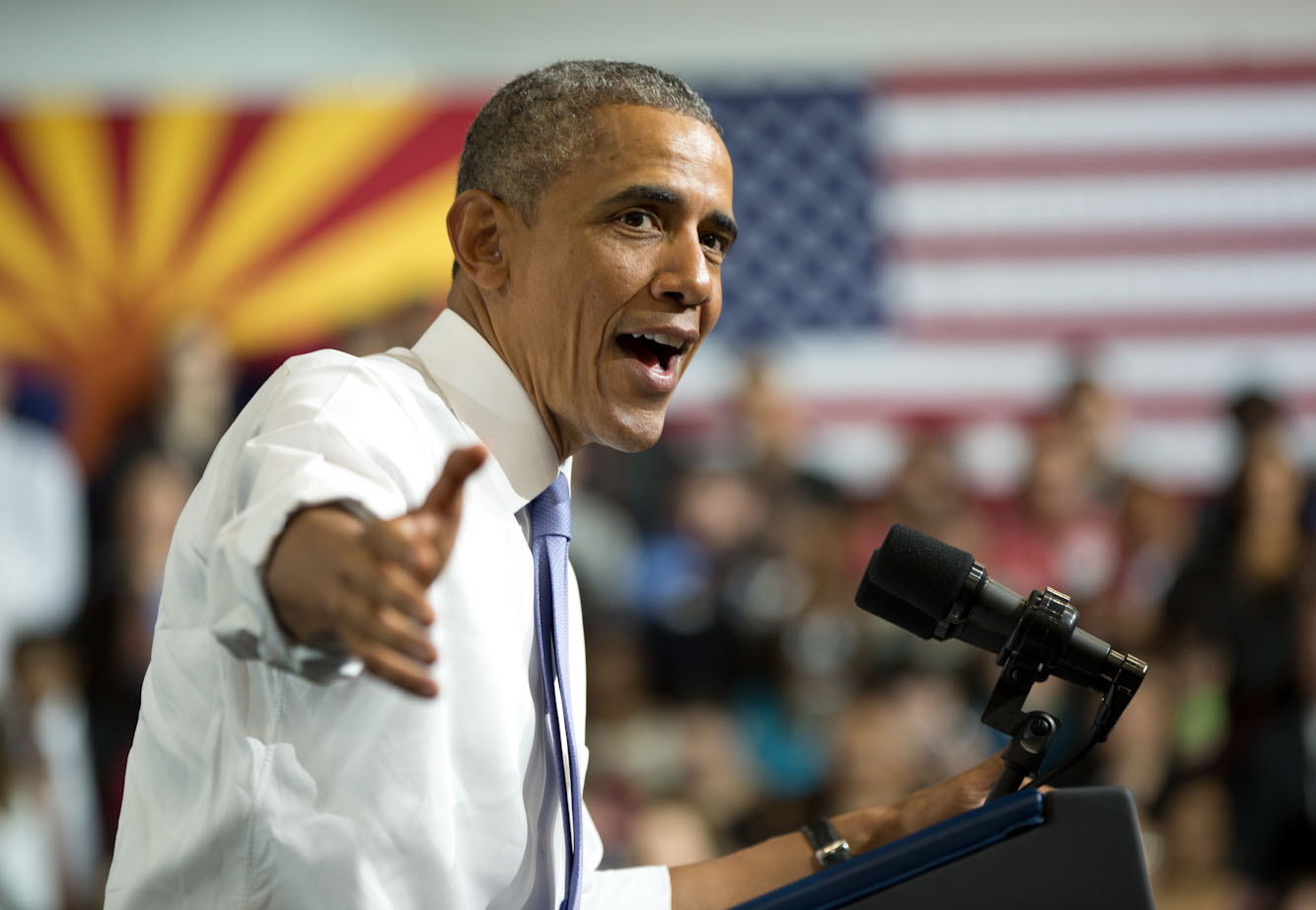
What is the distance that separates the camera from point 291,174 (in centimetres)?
668

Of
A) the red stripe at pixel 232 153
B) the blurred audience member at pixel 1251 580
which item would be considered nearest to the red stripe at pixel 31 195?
the red stripe at pixel 232 153

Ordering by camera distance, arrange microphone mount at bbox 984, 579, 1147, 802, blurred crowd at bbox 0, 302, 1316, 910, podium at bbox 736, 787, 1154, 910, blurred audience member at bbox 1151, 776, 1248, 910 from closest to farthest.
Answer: podium at bbox 736, 787, 1154, 910 < microphone mount at bbox 984, 579, 1147, 802 < blurred audience member at bbox 1151, 776, 1248, 910 < blurred crowd at bbox 0, 302, 1316, 910

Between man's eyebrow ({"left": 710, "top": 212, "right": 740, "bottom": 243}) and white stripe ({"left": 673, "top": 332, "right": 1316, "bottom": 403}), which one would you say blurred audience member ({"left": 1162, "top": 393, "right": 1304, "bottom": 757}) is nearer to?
white stripe ({"left": 673, "top": 332, "right": 1316, "bottom": 403})

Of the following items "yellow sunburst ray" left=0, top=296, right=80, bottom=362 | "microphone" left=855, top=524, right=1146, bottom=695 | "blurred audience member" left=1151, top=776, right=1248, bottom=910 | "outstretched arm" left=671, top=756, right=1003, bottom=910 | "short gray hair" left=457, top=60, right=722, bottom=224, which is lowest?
"blurred audience member" left=1151, top=776, right=1248, bottom=910

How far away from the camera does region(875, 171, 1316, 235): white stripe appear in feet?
20.9

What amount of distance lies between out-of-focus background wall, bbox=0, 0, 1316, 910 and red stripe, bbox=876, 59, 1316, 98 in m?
0.02

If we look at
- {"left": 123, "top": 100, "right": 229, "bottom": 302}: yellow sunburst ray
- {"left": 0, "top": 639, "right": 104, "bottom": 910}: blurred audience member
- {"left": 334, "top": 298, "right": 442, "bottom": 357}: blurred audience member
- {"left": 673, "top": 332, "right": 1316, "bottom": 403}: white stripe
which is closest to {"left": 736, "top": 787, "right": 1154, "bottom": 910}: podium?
{"left": 0, "top": 639, "right": 104, "bottom": 910}: blurred audience member

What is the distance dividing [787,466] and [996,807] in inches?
169

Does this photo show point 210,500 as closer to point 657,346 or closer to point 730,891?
point 657,346

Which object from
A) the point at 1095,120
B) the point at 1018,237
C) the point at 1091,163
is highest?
the point at 1095,120

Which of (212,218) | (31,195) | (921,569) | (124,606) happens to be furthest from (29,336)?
(921,569)

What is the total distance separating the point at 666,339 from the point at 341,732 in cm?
57

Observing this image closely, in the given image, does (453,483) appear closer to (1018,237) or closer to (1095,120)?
(1018,237)

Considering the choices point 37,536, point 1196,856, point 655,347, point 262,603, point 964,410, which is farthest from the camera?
point 964,410
